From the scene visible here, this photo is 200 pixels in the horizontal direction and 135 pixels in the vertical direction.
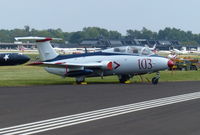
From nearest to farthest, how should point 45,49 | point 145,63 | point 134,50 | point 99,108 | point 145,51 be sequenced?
point 99,108 → point 145,63 → point 145,51 → point 134,50 → point 45,49

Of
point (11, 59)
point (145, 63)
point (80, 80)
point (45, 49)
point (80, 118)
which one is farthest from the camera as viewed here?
point (45, 49)

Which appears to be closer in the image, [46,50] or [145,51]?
[145,51]

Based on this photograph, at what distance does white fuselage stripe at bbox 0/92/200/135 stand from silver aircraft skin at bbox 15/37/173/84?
29.4ft

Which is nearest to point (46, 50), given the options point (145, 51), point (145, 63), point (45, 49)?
point (45, 49)

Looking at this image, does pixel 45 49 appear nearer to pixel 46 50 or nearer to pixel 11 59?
pixel 46 50

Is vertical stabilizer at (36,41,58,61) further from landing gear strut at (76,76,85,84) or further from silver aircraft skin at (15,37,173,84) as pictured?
landing gear strut at (76,76,85,84)

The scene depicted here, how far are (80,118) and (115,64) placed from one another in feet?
48.2

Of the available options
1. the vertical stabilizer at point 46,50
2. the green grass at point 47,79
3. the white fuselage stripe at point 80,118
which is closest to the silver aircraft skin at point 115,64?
the green grass at point 47,79

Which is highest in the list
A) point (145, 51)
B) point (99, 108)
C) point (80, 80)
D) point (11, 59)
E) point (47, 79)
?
point (145, 51)

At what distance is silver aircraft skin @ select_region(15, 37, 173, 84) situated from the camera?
84.3ft

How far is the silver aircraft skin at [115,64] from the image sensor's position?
84.3 feet

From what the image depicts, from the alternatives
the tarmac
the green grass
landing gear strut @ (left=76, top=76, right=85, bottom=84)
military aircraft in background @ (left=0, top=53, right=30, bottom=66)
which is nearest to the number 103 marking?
the green grass

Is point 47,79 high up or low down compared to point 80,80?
down

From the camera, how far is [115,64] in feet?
86.4
